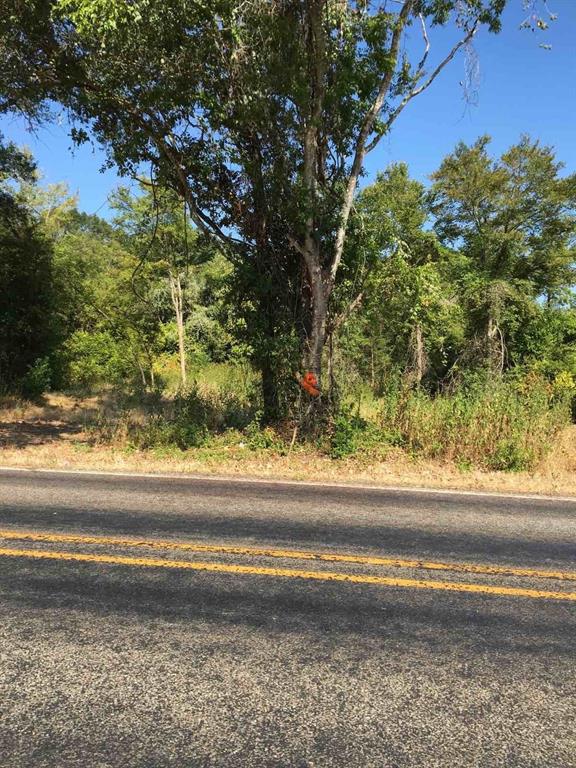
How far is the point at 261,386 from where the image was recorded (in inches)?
508

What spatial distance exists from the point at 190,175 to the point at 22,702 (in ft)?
36.1

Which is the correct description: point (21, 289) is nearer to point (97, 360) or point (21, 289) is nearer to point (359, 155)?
point (97, 360)

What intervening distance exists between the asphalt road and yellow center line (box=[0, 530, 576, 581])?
0.09ft

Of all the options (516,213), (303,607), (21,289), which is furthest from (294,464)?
(516,213)

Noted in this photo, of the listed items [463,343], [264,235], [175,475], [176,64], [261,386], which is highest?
[176,64]

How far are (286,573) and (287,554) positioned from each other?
48 centimetres

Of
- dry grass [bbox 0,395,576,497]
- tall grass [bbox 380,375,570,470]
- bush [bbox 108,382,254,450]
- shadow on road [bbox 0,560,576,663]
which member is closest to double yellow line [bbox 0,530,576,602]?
shadow on road [bbox 0,560,576,663]

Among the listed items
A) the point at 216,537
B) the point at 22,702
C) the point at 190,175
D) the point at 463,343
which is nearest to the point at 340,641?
the point at 22,702

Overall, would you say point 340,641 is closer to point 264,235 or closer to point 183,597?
point 183,597

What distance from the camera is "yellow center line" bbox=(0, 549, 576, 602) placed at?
445 cm

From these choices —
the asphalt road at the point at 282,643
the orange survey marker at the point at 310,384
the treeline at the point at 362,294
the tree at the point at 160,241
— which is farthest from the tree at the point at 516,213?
the asphalt road at the point at 282,643

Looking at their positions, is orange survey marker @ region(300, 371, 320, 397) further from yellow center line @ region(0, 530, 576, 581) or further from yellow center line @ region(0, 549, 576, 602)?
yellow center line @ region(0, 549, 576, 602)

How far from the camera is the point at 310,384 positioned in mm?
11367

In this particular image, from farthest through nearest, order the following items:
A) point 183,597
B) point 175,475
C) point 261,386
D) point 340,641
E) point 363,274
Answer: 1. point 261,386
2. point 363,274
3. point 175,475
4. point 183,597
5. point 340,641
